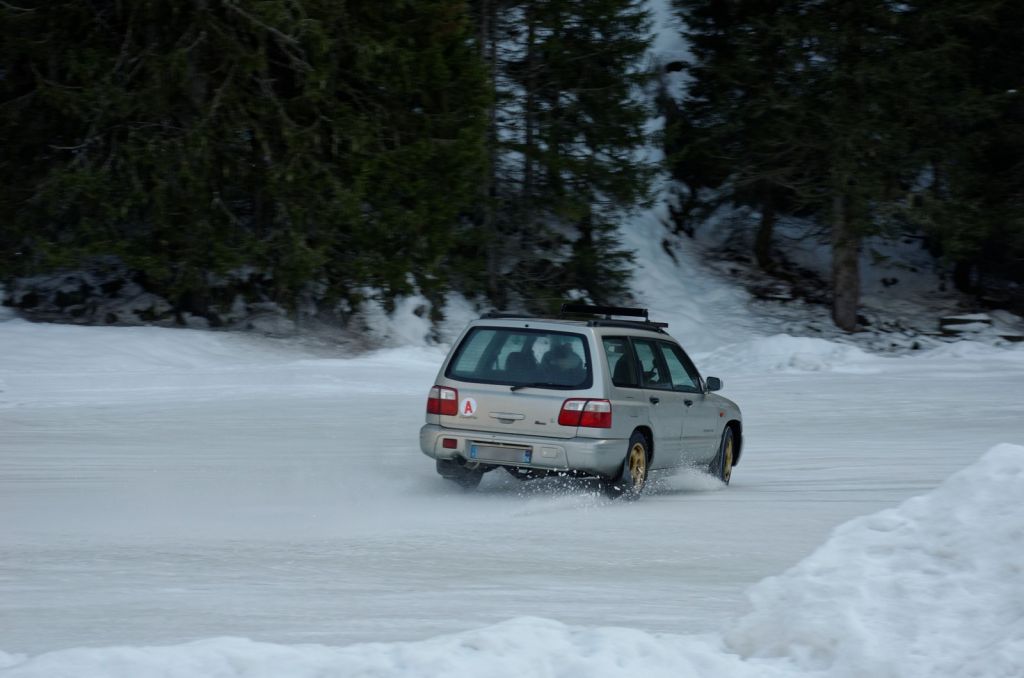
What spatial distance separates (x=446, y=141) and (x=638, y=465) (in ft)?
53.7

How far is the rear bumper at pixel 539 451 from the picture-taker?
10578 mm

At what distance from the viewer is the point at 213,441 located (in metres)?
14.8

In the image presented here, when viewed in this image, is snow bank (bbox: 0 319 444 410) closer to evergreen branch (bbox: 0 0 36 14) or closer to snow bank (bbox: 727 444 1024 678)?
evergreen branch (bbox: 0 0 36 14)

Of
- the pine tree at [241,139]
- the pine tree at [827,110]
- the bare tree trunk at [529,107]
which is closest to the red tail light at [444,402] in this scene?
the pine tree at [241,139]

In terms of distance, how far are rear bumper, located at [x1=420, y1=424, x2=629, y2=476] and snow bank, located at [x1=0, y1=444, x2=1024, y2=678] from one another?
189 inches

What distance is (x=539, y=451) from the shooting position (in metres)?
10.6

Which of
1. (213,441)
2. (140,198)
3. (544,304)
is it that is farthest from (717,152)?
(213,441)

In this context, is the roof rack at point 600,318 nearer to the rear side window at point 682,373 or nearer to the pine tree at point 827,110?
the rear side window at point 682,373

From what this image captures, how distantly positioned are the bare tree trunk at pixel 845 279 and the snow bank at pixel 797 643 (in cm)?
2891

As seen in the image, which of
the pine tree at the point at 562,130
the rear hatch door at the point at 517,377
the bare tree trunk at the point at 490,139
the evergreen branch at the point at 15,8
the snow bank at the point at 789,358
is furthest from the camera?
the pine tree at the point at 562,130

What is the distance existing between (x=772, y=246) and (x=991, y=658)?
36065 mm

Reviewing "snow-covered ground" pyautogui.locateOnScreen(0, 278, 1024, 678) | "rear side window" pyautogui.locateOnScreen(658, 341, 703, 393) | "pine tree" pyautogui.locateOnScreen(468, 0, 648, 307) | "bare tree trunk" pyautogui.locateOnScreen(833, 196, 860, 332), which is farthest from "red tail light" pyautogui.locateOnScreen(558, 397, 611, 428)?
"bare tree trunk" pyautogui.locateOnScreen(833, 196, 860, 332)

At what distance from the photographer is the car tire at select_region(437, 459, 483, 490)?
11.1 metres

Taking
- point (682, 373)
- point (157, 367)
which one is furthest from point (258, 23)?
point (682, 373)
